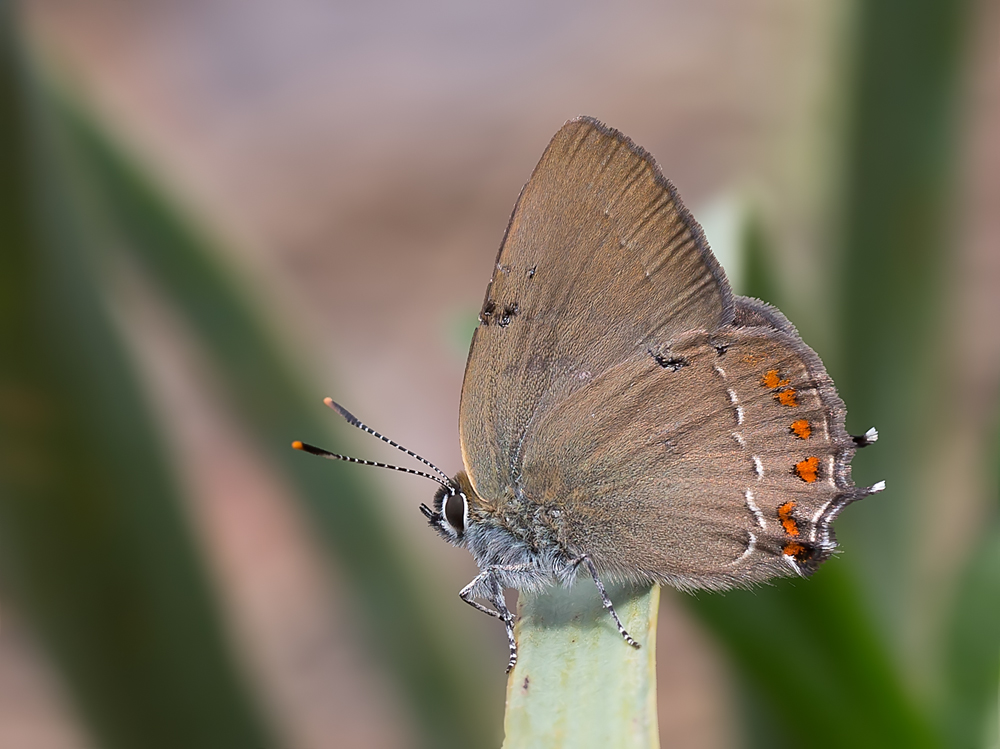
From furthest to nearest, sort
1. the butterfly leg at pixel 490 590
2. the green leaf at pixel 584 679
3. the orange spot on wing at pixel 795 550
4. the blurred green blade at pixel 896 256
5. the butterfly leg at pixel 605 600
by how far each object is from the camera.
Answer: the blurred green blade at pixel 896 256 → the butterfly leg at pixel 490 590 → the orange spot on wing at pixel 795 550 → the butterfly leg at pixel 605 600 → the green leaf at pixel 584 679

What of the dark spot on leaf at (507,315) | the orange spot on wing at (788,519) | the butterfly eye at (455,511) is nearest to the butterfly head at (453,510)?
the butterfly eye at (455,511)

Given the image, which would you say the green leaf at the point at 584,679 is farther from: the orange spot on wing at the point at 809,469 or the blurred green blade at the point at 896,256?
the blurred green blade at the point at 896,256

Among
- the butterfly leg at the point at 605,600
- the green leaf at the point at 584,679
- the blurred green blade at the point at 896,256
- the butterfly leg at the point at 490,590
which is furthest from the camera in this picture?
the blurred green blade at the point at 896,256

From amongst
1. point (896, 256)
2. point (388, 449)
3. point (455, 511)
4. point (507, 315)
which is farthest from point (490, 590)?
point (388, 449)

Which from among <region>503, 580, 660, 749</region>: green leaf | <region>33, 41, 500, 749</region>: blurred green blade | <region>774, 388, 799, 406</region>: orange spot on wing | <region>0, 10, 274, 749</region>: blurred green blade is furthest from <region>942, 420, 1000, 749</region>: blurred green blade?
<region>0, 10, 274, 749</region>: blurred green blade

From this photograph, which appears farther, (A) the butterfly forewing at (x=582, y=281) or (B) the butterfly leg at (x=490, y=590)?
(B) the butterfly leg at (x=490, y=590)
